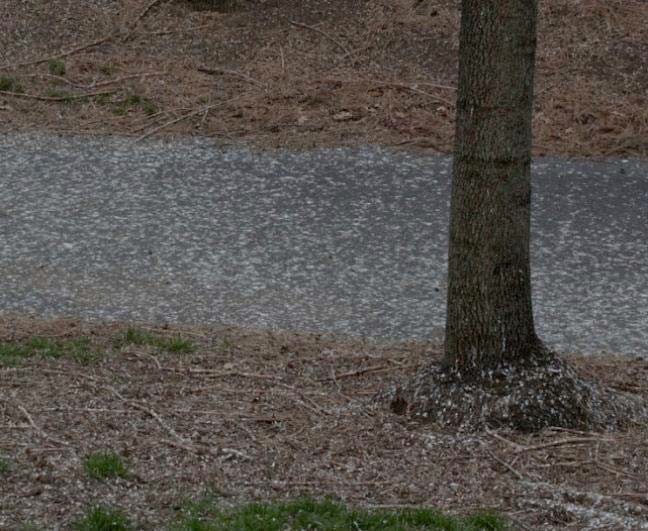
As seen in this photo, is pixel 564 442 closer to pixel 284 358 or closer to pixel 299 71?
pixel 284 358

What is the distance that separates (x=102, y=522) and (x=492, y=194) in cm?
198

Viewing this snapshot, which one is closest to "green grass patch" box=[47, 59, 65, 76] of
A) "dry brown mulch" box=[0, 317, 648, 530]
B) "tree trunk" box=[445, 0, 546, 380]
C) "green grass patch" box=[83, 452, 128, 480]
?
"dry brown mulch" box=[0, 317, 648, 530]

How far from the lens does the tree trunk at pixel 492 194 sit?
483 cm

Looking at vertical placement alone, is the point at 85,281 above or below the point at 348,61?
below

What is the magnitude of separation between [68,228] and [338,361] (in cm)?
279

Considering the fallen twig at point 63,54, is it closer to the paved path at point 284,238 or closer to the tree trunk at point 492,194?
the paved path at point 284,238

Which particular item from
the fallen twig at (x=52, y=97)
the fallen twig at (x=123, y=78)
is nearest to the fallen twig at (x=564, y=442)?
the fallen twig at (x=52, y=97)

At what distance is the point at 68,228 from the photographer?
26.2 feet

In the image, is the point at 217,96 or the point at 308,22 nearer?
the point at 217,96

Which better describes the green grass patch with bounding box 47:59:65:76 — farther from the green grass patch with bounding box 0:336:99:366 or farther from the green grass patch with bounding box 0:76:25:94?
the green grass patch with bounding box 0:336:99:366

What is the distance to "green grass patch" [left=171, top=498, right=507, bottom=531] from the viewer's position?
4.02 meters

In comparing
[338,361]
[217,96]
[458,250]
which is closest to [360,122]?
[217,96]

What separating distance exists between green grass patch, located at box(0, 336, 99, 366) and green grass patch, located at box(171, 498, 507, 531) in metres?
1.74

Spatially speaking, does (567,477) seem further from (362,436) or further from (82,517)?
(82,517)
